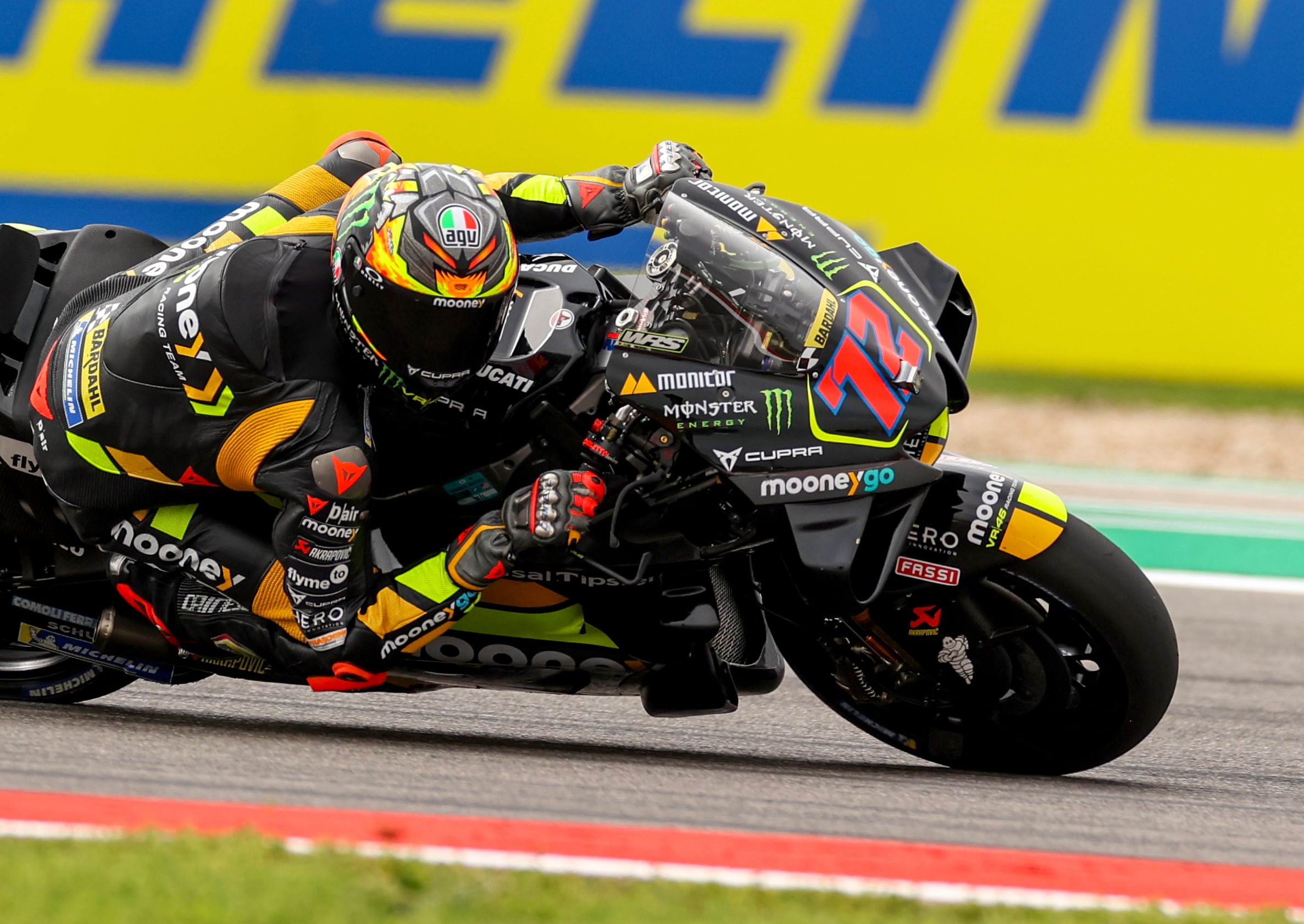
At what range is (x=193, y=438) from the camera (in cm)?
370

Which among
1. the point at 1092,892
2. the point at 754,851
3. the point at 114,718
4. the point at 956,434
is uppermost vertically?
the point at 956,434

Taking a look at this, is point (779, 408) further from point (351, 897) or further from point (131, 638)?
point (131, 638)

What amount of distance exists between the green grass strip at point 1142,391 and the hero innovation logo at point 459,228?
673 centimetres

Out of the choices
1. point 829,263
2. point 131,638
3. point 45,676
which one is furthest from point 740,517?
point 45,676

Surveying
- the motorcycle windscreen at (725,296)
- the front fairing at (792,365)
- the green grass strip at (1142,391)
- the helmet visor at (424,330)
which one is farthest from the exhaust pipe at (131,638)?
the green grass strip at (1142,391)

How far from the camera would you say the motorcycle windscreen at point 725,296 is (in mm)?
3475

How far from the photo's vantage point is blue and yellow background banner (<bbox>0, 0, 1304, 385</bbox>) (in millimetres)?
9141

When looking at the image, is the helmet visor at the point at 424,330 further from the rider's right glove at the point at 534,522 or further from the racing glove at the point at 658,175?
the racing glove at the point at 658,175

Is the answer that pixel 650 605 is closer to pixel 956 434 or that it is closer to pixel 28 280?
pixel 28 280

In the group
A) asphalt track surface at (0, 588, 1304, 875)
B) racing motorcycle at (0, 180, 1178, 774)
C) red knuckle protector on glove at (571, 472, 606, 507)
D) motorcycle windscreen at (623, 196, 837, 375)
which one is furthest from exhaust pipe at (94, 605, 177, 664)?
motorcycle windscreen at (623, 196, 837, 375)

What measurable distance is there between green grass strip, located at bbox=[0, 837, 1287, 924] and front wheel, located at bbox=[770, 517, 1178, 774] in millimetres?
1044

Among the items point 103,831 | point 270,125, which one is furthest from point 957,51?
point 103,831

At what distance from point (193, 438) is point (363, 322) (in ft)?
1.75

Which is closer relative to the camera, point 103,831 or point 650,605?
point 103,831
